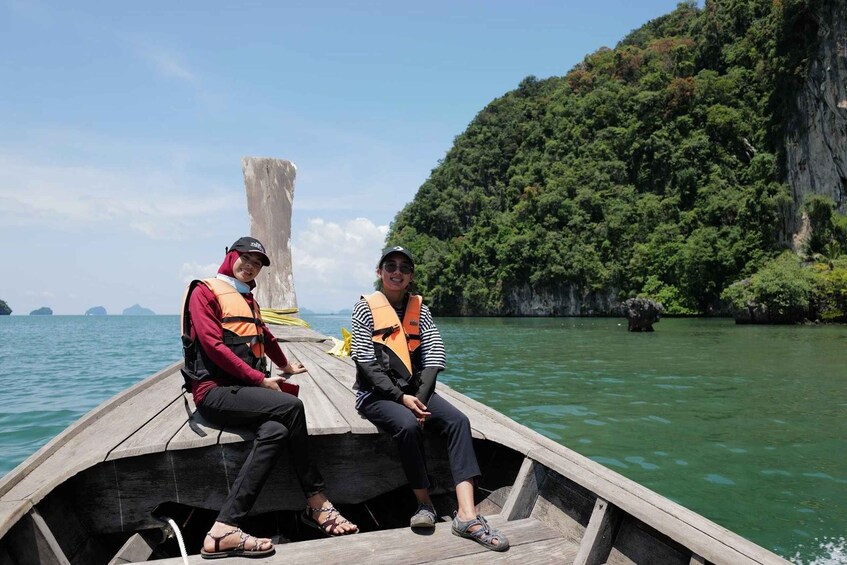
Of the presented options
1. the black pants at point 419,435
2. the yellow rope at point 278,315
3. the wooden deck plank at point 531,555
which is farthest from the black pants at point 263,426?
the yellow rope at point 278,315

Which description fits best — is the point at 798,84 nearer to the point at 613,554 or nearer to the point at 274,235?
the point at 274,235

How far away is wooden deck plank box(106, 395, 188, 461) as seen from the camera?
2393 mm

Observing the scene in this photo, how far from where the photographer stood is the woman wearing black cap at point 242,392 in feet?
8.13

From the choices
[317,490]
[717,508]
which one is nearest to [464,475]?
[317,490]

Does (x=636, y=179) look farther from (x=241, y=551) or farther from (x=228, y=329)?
(x=241, y=551)

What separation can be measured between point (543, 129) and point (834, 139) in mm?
39204

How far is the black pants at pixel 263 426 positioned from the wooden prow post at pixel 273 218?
15.2 ft

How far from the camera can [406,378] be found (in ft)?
10.3

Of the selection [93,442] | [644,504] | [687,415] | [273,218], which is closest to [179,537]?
[93,442]

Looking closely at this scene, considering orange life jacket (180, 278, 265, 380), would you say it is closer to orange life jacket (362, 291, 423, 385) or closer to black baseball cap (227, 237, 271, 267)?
black baseball cap (227, 237, 271, 267)

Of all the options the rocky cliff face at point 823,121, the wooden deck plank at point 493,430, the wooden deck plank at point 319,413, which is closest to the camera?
the wooden deck plank at point 319,413

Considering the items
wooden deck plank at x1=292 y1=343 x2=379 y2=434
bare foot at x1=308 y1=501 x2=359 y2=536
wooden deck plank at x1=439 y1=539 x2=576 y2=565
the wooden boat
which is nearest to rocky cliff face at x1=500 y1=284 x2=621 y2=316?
wooden deck plank at x1=292 y1=343 x2=379 y2=434

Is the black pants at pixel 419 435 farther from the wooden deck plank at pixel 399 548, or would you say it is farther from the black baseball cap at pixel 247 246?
the black baseball cap at pixel 247 246

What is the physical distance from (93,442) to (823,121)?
142 ft
